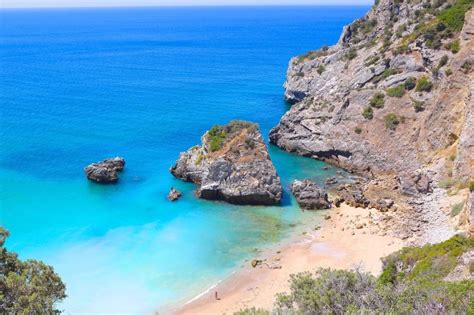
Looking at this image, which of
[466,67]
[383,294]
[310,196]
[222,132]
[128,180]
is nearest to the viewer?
[383,294]

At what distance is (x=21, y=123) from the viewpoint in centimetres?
6650

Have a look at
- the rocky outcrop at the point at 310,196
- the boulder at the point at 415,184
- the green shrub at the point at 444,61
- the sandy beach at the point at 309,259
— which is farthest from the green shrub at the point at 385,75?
the sandy beach at the point at 309,259

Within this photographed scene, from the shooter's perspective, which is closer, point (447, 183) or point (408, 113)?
point (447, 183)

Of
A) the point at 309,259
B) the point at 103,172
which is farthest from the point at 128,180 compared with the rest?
the point at 309,259

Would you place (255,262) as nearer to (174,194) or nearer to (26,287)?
(174,194)

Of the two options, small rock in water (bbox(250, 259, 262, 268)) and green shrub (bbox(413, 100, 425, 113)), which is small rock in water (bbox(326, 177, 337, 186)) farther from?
small rock in water (bbox(250, 259, 262, 268))

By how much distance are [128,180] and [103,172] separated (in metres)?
2.70

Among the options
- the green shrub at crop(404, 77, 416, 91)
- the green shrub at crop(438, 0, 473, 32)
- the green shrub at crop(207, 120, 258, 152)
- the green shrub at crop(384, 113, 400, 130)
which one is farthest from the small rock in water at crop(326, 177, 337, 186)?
the green shrub at crop(438, 0, 473, 32)

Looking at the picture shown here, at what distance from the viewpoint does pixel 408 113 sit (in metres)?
51.8

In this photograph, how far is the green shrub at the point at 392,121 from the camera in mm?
51500

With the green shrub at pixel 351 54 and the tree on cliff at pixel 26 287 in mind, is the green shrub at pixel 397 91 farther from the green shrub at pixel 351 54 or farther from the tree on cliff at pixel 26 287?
the tree on cliff at pixel 26 287

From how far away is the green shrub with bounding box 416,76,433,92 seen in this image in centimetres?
5181

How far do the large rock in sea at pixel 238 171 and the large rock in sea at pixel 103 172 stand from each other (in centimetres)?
802

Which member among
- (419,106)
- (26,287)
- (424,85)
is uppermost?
(424,85)
